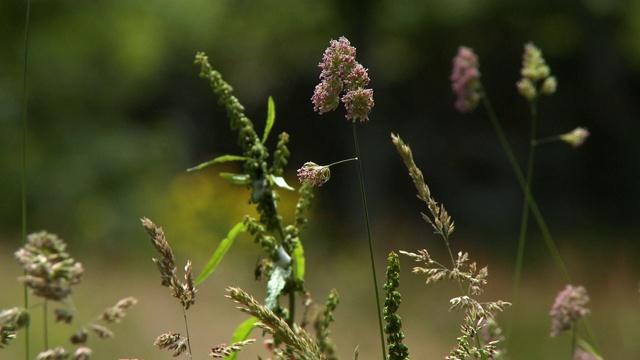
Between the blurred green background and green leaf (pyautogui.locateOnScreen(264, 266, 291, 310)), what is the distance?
9187 mm

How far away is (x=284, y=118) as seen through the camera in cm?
1606

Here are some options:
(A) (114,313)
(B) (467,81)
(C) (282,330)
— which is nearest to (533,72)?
(B) (467,81)

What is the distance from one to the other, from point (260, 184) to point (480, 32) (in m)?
14.7

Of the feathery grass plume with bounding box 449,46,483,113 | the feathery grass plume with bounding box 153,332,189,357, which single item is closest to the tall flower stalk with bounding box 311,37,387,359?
the feathery grass plume with bounding box 153,332,189,357

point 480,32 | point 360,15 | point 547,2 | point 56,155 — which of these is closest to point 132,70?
point 56,155

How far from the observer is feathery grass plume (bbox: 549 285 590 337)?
33.9 inches

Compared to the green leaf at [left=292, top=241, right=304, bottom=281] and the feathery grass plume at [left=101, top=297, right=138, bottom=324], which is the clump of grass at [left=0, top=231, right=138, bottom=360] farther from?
the green leaf at [left=292, top=241, right=304, bottom=281]

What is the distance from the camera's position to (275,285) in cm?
98

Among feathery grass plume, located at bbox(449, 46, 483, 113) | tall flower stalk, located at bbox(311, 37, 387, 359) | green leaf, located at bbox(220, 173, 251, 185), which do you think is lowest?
green leaf, located at bbox(220, 173, 251, 185)

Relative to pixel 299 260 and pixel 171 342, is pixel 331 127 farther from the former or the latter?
pixel 171 342

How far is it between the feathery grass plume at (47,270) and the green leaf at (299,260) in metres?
0.44

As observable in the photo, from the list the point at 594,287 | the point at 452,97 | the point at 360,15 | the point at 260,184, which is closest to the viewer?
the point at 260,184

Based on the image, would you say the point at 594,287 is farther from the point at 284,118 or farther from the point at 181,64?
the point at 181,64

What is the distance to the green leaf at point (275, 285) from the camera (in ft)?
3.17
